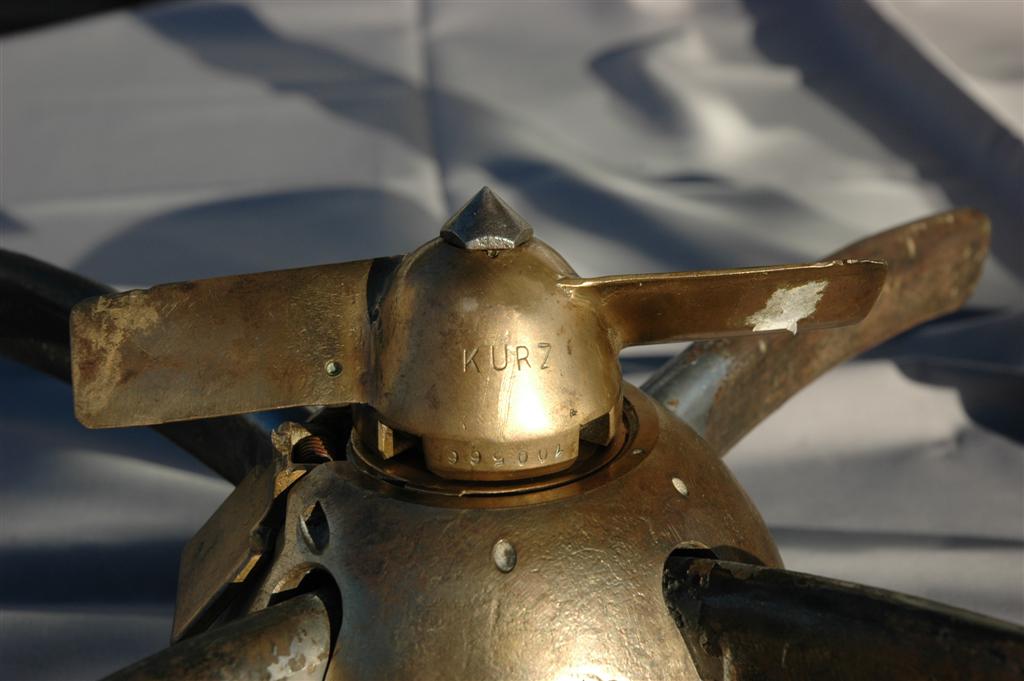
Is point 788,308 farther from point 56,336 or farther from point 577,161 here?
point 577,161

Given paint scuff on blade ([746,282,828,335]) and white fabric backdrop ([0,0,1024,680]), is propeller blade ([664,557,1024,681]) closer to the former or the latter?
paint scuff on blade ([746,282,828,335])

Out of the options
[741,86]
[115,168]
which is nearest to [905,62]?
[741,86]

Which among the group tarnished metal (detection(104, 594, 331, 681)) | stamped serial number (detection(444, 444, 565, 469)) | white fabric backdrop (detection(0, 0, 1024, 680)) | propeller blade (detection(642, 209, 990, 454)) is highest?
stamped serial number (detection(444, 444, 565, 469))

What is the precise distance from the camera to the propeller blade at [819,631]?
1.41 ft

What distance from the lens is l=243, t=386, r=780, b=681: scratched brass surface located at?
49 cm

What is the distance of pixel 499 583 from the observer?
49cm

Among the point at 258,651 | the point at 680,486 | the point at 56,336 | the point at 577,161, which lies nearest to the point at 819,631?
the point at 680,486

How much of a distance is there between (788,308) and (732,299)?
0.09ft

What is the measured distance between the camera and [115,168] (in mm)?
1271

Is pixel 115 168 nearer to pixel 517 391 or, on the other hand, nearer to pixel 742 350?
pixel 742 350

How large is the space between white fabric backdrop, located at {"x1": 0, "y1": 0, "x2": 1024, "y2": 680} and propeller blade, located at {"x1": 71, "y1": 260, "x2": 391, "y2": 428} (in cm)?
40

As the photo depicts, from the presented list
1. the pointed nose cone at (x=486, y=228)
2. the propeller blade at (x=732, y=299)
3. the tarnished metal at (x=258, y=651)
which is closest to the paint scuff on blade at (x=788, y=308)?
the propeller blade at (x=732, y=299)

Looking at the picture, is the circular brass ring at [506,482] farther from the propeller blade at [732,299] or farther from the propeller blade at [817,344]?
the propeller blade at [817,344]

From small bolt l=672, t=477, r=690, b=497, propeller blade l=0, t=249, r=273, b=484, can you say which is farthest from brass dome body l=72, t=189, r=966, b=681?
propeller blade l=0, t=249, r=273, b=484
